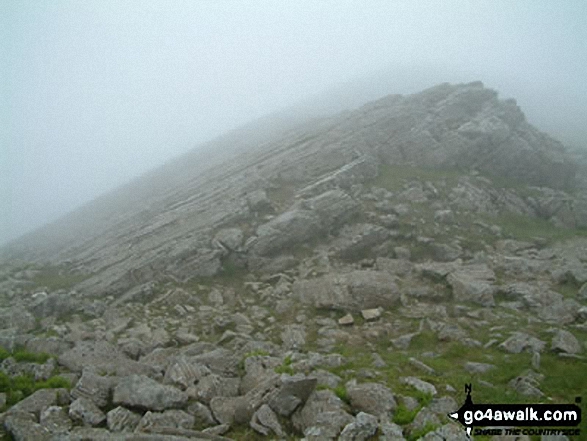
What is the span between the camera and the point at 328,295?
22797mm

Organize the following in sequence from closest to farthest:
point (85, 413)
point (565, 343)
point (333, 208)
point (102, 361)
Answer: point (85, 413)
point (102, 361)
point (565, 343)
point (333, 208)

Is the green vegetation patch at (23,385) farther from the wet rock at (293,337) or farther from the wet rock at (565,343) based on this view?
the wet rock at (565,343)

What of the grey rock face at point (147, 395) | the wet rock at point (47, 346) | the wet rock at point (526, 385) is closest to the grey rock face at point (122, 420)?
the grey rock face at point (147, 395)

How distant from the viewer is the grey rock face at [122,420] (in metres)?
11.4

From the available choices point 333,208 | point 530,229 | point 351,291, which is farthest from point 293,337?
point 530,229

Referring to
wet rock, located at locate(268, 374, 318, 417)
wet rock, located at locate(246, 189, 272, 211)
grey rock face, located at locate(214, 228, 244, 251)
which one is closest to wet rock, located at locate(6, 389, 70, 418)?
wet rock, located at locate(268, 374, 318, 417)

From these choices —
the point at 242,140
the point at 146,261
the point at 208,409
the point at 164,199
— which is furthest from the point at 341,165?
the point at 242,140

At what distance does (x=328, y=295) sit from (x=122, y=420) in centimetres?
1322

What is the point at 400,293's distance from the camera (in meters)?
22.7

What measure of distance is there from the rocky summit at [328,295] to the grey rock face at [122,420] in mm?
55

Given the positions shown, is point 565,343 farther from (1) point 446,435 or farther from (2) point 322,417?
(2) point 322,417

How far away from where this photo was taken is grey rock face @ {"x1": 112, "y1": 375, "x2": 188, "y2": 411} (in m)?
12.3

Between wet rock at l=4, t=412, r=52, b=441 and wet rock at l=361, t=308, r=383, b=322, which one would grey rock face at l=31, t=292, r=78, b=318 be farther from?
wet rock at l=361, t=308, r=383, b=322

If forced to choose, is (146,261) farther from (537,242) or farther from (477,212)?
(537,242)
